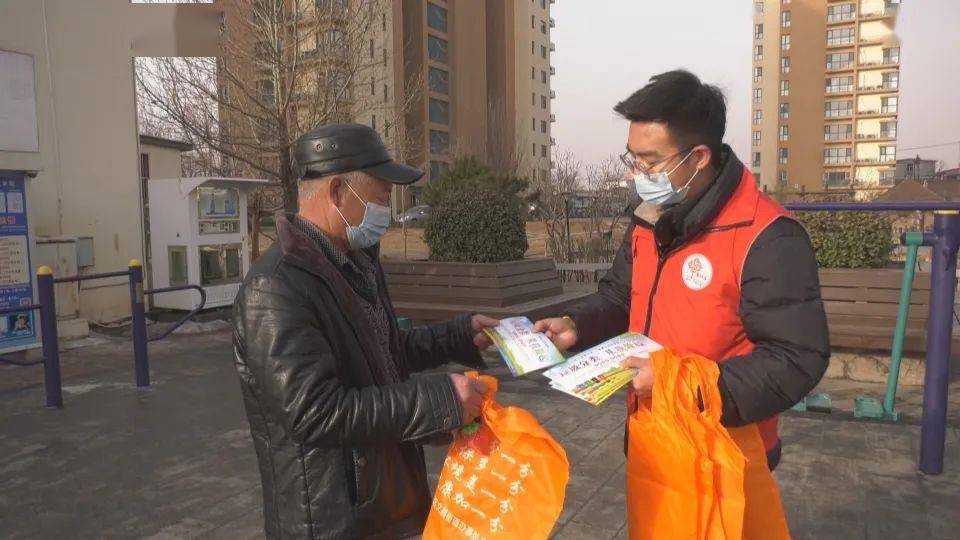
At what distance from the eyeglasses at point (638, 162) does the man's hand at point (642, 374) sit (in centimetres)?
58

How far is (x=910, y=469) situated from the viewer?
14.4ft

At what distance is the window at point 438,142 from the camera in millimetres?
53297

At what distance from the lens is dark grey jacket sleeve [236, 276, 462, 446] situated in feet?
5.72

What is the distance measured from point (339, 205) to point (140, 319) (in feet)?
17.9

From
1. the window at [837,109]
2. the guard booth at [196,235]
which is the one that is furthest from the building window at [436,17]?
the guard booth at [196,235]

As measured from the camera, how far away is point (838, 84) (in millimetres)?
74062

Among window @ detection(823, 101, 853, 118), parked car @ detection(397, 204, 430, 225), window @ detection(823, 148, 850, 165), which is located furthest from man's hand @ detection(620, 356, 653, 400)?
window @ detection(823, 101, 853, 118)

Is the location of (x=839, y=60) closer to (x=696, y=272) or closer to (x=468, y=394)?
(x=696, y=272)

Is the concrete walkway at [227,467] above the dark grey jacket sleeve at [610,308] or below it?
below

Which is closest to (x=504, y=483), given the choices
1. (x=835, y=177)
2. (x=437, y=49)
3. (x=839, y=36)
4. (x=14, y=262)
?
(x=14, y=262)

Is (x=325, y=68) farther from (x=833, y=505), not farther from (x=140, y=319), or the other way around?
(x=833, y=505)

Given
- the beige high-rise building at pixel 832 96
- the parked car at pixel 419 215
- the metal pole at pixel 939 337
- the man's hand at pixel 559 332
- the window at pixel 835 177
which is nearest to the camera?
the man's hand at pixel 559 332

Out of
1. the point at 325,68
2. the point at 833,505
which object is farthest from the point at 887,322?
the point at 325,68

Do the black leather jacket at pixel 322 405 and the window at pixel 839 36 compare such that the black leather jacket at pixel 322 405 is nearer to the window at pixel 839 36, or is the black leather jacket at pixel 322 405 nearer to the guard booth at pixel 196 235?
the guard booth at pixel 196 235
